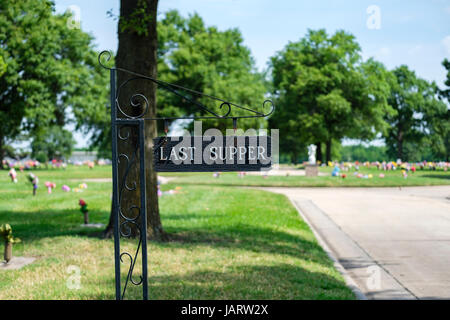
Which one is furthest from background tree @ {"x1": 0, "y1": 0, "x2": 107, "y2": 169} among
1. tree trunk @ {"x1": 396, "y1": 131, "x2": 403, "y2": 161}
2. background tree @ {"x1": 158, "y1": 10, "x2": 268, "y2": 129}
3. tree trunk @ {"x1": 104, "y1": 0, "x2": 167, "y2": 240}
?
tree trunk @ {"x1": 396, "y1": 131, "x2": 403, "y2": 161}

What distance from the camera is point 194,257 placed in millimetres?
6504

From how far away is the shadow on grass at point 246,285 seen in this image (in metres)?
4.73

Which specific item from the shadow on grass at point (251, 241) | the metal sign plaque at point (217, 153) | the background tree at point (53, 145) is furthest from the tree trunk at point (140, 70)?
the background tree at point (53, 145)

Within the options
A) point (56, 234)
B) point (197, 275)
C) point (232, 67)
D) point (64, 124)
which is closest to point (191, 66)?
point (232, 67)

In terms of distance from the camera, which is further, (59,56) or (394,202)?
(59,56)

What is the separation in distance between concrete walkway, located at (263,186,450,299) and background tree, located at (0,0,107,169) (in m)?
23.4

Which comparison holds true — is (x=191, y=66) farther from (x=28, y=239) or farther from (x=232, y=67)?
(x=28, y=239)

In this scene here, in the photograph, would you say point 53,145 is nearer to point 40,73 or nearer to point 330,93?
point 40,73

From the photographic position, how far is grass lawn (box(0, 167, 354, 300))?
193 inches

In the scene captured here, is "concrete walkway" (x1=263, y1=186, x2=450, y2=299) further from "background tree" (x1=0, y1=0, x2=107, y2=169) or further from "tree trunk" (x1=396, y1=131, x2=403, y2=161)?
"tree trunk" (x1=396, y1=131, x2=403, y2=161)

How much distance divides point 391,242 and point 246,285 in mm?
4065
